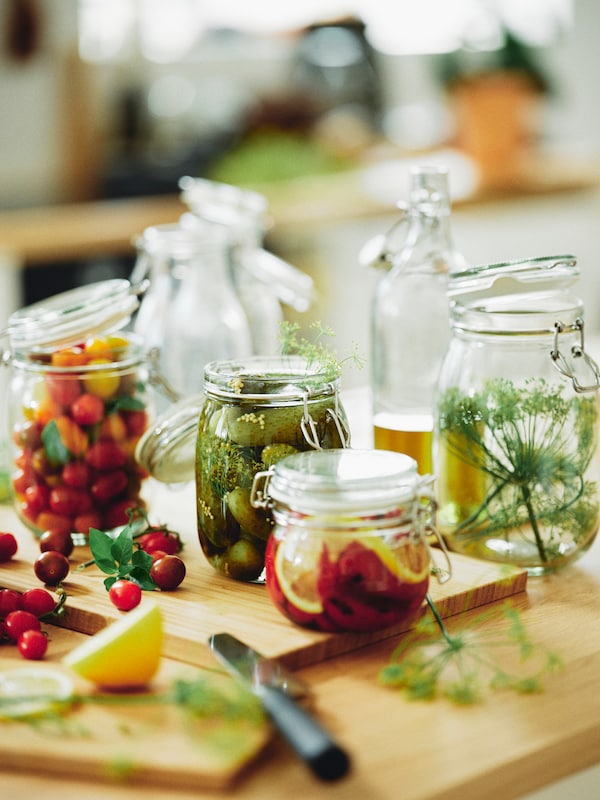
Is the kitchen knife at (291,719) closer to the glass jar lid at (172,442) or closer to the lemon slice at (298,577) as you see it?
the lemon slice at (298,577)

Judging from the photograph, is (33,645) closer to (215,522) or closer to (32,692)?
(32,692)

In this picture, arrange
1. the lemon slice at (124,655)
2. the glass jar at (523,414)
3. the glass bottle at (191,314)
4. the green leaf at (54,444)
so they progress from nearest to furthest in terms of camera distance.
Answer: the lemon slice at (124,655) → the glass jar at (523,414) → the green leaf at (54,444) → the glass bottle at (191,314)

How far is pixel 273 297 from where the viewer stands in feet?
5.38

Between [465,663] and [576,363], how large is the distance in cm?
32

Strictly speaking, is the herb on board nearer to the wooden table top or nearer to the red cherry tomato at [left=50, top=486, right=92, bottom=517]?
the wooden table top

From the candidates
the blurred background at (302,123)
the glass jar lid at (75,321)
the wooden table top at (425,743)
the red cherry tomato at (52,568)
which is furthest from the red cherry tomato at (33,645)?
the blurred background at (302,123)

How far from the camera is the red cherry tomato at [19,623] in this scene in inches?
36.2

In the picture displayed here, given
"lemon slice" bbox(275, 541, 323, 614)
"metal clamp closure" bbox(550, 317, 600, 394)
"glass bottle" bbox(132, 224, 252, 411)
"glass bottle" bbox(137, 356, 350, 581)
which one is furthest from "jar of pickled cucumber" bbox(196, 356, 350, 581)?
"glass bottle" bbox(132, 224, 252, 411)

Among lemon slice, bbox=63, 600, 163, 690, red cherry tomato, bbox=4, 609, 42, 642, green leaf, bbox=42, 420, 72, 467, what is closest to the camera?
lemon slice, bbox=63, 600, 163, 690

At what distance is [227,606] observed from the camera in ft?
3.20

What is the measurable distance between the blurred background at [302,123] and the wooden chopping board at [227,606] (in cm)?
200

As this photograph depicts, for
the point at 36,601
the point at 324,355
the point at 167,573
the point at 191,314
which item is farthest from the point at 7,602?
the point at 191,314

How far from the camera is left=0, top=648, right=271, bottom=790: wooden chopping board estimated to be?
700 mm

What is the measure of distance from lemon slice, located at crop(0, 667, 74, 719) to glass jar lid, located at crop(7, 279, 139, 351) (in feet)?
1.28
